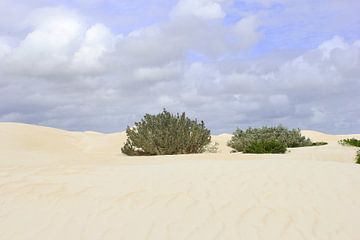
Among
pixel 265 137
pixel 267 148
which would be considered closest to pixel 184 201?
pixel 267 148

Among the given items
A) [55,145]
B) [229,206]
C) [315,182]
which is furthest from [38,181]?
[55,145]

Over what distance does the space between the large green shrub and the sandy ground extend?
7810 millimetres

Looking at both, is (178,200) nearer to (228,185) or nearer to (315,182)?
(228,185)

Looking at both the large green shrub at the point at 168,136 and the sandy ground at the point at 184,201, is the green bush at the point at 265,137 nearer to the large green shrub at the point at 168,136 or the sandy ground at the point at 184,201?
the large green shrub at the point at 168,136

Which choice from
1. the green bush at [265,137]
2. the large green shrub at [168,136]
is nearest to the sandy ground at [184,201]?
the large green shrub at [168,136]

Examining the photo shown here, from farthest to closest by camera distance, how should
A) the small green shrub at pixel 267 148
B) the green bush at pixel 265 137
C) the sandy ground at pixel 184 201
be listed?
the green bush at pixel 265 137 < the small green shrub at pixel 267 148 < the sandy ground at pixel 184 201

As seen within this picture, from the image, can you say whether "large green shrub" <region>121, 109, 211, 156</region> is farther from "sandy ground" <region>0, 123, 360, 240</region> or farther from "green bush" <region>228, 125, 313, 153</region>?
"sandy ground" <region>0, 123, 360, 240</region>

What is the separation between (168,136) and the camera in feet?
63.6

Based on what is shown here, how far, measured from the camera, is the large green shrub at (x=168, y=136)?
63.7 feet

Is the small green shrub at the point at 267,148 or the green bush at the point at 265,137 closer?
the small green shrub at the point at 267,148

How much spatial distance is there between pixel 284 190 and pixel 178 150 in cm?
1120

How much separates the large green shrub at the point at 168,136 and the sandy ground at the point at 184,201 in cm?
781

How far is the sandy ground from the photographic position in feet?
21.9

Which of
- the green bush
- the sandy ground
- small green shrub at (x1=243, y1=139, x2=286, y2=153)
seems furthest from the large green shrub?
the sandy ground
